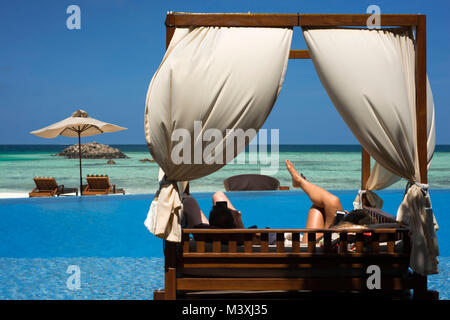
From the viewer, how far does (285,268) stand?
274 cm

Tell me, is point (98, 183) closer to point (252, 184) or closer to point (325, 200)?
point (252, 184)

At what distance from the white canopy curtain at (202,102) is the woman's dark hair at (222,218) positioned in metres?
0.38

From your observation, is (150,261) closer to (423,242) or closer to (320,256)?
(320,256)

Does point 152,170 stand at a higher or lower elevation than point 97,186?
lower

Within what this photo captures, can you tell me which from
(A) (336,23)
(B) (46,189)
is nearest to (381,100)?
(A) (336,23)

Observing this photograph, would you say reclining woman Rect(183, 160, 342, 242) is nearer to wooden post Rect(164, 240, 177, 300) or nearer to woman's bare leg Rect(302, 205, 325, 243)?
woman's bare leg Rect(302, 205, 325, 243)

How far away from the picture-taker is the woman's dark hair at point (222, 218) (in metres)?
2.90

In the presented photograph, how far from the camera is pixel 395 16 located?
2.71 meters

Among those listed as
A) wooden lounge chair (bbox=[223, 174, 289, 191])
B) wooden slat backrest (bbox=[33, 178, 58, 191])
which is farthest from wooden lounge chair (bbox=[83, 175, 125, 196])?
wooden lounge chair (bbox=[223, 174, 289, 191])

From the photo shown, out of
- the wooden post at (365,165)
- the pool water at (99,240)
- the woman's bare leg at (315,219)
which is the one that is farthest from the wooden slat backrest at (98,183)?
the woman's bare leg at (315,219)

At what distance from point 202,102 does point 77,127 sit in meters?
7.17

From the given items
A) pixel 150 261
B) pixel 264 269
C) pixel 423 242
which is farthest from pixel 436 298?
pixel 150 261

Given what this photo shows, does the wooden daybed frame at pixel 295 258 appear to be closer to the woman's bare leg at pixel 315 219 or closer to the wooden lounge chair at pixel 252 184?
the woman's bare leg at pixel 315 219

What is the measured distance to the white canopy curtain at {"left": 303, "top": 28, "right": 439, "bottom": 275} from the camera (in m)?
2.60
